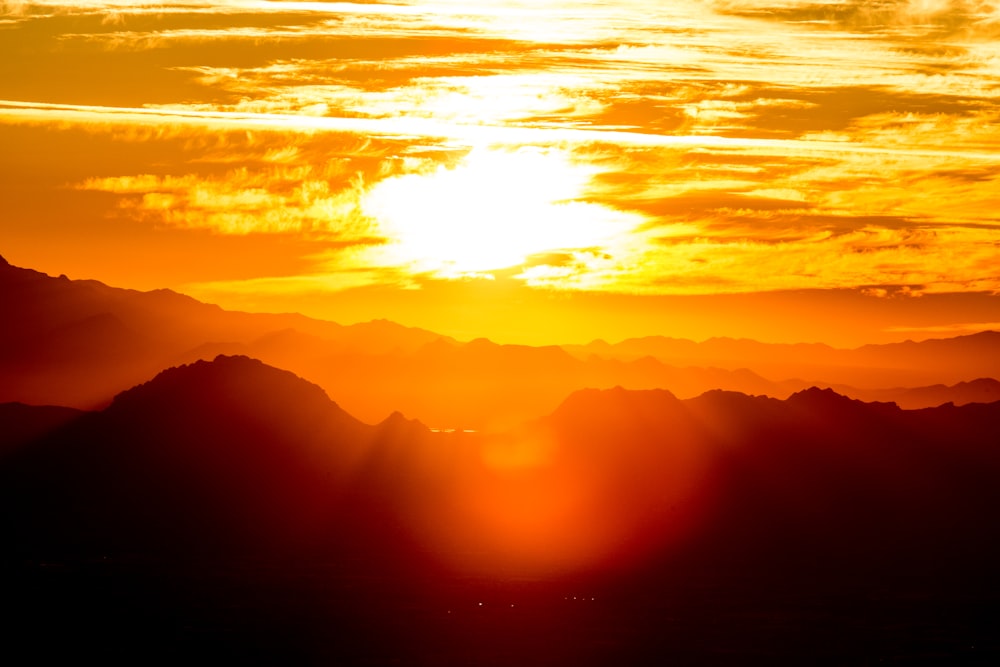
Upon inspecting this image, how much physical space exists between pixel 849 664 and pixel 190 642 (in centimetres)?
9628

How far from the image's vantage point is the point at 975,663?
198750 millimetres

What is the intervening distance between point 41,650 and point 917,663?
418ft

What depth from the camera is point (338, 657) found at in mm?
187125

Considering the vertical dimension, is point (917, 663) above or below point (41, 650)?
below

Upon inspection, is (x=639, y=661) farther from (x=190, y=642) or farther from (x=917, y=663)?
(x=190, y=642)

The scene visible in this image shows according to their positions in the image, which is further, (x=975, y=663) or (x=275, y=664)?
(x=975, y=663)

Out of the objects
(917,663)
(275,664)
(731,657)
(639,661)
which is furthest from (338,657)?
(917,663)

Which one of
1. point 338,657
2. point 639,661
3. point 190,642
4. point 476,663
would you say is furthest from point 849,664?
point 190,642

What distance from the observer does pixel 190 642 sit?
19775 centimetres

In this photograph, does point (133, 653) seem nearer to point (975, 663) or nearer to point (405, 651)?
point (405, 651)

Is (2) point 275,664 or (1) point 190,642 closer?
(2) point 275,664

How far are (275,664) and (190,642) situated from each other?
77.1 feet

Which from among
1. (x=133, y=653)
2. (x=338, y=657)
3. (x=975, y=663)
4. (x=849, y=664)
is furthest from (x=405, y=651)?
(x=975, y=663)

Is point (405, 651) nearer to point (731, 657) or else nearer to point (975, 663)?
point (731, 657)
